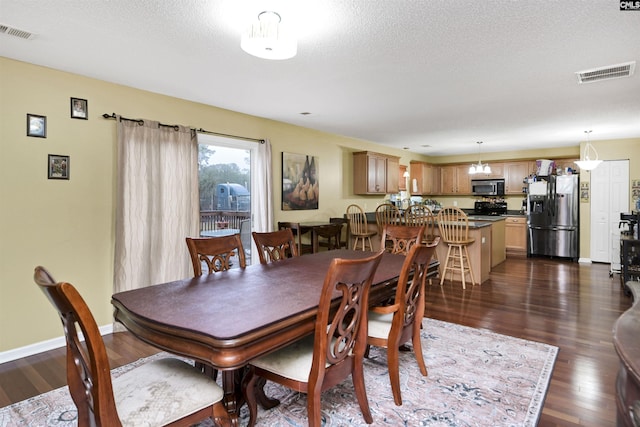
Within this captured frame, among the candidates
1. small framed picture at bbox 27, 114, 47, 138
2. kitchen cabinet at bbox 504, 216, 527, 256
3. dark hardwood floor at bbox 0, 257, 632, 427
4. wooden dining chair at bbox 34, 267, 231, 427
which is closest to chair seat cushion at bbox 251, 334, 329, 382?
wooden dining chair at bbox 34, 267, 231, 427

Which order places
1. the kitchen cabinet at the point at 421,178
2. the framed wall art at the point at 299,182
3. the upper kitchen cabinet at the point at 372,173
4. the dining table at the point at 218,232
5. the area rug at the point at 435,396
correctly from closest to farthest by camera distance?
the area rug at the point at 435,396 → the dining table at the point at 218,232 → the framed wall art at the point at 299,182 → the upper kitchen cabinet at the point at 372,173 → the kitchen cabinet at the point at 421,178

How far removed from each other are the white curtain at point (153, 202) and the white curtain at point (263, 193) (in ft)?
3.16

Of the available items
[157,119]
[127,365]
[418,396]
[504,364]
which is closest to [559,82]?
[504,364]

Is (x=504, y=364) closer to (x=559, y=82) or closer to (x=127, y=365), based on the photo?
(x=559, y=82)

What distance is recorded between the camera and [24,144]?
9.51ft

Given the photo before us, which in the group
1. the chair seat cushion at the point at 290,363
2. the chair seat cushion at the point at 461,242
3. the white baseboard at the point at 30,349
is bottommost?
the white baseboard at the point at 30,349

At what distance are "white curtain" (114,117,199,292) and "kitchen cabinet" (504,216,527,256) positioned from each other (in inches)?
256

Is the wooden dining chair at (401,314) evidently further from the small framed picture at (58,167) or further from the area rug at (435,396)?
the small framed picture at (58,167)

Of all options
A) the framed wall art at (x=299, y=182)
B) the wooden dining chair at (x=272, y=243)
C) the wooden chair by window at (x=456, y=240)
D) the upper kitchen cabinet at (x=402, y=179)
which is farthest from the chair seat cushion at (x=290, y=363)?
the upper kitchen cabinet at (x=402, y=179)

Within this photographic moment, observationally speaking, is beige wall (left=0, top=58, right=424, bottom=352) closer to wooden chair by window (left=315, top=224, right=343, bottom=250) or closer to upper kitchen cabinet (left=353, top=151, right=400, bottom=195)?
wooden chair by window (left=315, top=224, right=343, bottom=250)

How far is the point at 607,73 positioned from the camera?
3.06 m

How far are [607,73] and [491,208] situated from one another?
540 cm

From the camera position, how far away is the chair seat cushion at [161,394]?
1.31 meters

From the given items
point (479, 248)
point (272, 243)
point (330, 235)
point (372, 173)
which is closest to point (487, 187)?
point (372, 173)
